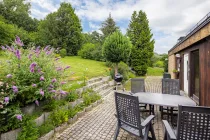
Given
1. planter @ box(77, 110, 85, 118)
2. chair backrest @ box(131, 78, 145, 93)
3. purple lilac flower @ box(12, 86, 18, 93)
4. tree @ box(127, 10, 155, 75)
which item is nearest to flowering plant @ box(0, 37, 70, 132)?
purple lilac flower @ box(12, 86, 18, 93)

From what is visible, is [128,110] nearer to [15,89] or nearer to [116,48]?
[15,89]

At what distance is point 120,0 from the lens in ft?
32.9

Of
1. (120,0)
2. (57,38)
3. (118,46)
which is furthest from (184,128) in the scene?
(57,38)

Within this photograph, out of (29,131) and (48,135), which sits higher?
(29,131)

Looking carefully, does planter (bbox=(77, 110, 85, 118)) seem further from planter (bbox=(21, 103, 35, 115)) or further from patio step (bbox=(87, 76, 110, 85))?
patio step (bbox=(87, 76, 110, 85))

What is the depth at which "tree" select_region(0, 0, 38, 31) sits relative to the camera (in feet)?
77.9

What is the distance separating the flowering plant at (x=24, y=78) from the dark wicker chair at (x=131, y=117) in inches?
54.8

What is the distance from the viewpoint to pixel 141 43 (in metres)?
17.9

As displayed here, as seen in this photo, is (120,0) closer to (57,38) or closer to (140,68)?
(140,68)

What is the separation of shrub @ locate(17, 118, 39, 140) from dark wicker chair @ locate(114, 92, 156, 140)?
1.59 meters

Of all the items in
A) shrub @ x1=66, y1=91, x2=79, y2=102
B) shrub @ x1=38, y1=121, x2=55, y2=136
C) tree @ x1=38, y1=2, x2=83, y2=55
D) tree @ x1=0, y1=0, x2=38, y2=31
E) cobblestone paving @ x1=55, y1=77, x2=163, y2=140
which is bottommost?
cobblestone paving @ x1=55, y1=77, x2=163, y2=140

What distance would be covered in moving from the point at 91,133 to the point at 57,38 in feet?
72.1

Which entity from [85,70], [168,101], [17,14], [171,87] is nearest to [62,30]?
[17,14]

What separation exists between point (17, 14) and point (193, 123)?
2861 centimetres
